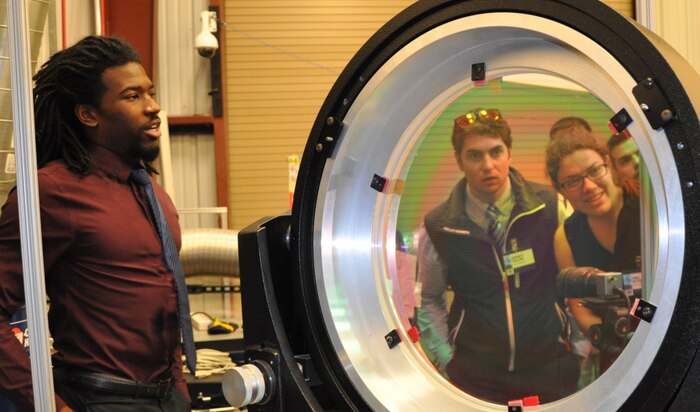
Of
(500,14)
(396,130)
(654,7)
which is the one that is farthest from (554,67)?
(654,7)

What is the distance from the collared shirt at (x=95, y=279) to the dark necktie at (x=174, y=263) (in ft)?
0.05

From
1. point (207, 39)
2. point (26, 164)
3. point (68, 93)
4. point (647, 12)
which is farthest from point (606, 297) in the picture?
point (207, 39)

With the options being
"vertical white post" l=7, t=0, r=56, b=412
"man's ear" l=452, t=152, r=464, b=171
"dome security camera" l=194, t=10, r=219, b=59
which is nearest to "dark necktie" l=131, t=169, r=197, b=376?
"vertical white post" l=7, t=0, r=56, b=412

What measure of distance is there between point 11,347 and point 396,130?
845 mm

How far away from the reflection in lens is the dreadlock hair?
805 mm

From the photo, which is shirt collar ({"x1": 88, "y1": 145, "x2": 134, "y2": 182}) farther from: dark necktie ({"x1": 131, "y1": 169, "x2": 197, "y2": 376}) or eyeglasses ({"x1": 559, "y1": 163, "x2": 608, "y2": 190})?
eyeglasses ({"x1": 559, "y1": 163, "x2": 608, "y2": 190})

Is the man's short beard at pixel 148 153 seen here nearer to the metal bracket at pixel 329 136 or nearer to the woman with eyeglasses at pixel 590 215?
the metal bracket at pixel 329 136

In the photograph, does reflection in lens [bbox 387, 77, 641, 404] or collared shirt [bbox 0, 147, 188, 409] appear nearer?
reflection in lens [bbox 387, 77, 641, 404]

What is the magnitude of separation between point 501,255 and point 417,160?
25 centimetres

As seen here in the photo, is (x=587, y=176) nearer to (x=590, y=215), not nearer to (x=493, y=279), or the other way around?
(x=590, y=215)

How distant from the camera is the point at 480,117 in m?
1.29

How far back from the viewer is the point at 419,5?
3.97 feet

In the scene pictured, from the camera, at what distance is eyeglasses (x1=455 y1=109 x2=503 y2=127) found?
1.27 m

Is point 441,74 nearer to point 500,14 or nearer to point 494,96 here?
point 494,96
